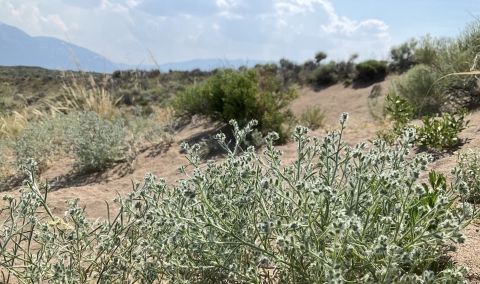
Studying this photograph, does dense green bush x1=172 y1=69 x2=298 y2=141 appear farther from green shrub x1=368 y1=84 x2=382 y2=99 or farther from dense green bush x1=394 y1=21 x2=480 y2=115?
green shrub x1=368 y1=84 x2=382 y2=99

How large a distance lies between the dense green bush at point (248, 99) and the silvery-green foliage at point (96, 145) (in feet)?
5.82

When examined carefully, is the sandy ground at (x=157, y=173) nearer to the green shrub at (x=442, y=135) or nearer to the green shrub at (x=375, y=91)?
the green shrub at (x=442, y=135)

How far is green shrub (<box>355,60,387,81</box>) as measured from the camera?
64.6ft

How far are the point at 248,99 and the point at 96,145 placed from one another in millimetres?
2629

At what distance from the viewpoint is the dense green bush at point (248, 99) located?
6586 mm

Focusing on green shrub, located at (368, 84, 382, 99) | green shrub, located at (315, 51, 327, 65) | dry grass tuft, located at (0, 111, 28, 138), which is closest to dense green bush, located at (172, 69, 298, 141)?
dry grass tuft, located at (0, 111, 28, 138)

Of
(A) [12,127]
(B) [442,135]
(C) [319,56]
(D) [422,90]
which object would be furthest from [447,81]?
(C) [319,56]

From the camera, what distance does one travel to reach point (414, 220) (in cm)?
154

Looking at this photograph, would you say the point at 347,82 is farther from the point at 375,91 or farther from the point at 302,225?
the point at 302,225

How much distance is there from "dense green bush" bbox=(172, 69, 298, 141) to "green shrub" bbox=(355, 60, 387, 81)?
13794 mm

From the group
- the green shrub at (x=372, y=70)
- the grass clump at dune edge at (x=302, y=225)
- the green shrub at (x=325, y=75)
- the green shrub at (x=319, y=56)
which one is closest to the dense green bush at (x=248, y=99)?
the grass clump at dune edge at (x=302, y=225)

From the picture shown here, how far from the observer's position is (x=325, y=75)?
22281 millimetres

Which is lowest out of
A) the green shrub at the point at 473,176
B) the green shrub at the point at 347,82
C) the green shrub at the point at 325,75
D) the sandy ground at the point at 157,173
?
the sandy ground at the point at 157,173

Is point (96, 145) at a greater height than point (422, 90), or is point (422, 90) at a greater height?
point (422, 90)
